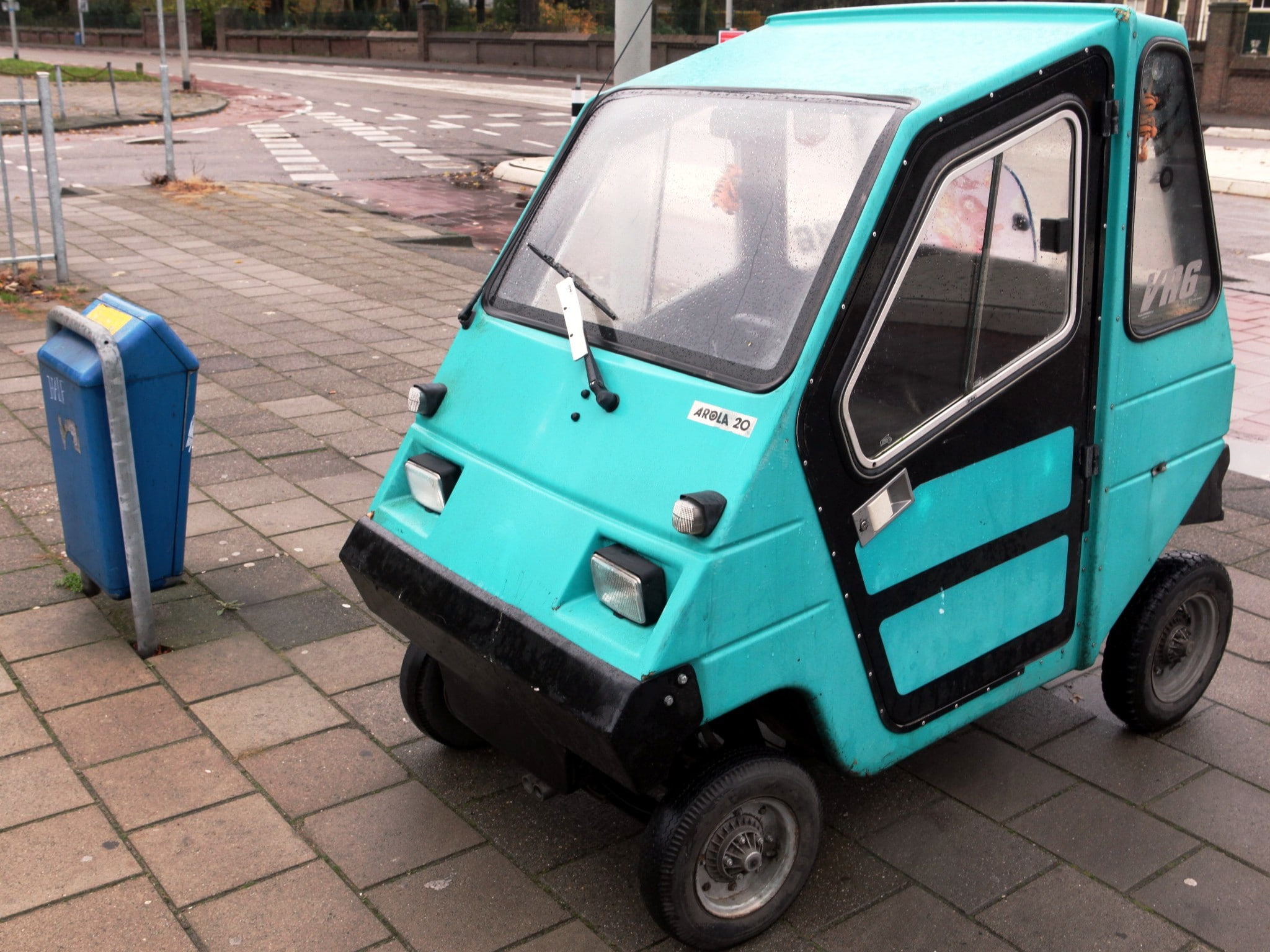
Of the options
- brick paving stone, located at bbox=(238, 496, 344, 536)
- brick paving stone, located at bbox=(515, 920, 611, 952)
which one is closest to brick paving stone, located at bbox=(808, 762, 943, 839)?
brick paving stone, located at bbox=(515, 920, 611, 952)

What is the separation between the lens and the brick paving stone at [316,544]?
5199 mm

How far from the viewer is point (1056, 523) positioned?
343 centimetres

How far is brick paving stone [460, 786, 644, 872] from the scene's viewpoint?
340 cm

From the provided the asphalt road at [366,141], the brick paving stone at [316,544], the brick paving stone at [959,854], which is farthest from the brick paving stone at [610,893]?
the asphalt road at [366,141]

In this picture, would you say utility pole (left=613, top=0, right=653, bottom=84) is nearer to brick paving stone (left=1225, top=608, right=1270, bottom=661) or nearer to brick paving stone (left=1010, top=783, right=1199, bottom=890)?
brick paving stone (left=1225, top=608, right=1270, bottom=661)

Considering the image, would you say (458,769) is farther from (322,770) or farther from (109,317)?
(109,317)

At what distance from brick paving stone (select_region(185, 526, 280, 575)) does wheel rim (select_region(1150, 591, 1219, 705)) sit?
3431mm

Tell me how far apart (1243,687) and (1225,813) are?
33.8 inches

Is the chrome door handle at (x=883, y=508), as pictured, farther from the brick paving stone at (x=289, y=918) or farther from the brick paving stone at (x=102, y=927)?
the brick paving stone at (x=102, y=927)

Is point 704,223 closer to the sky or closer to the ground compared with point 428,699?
closer to the sky

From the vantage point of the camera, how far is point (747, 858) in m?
3.04

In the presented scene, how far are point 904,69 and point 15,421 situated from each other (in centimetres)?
549

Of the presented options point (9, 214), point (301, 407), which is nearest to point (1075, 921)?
point (301, 407)

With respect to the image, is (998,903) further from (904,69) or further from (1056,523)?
(904,69)
